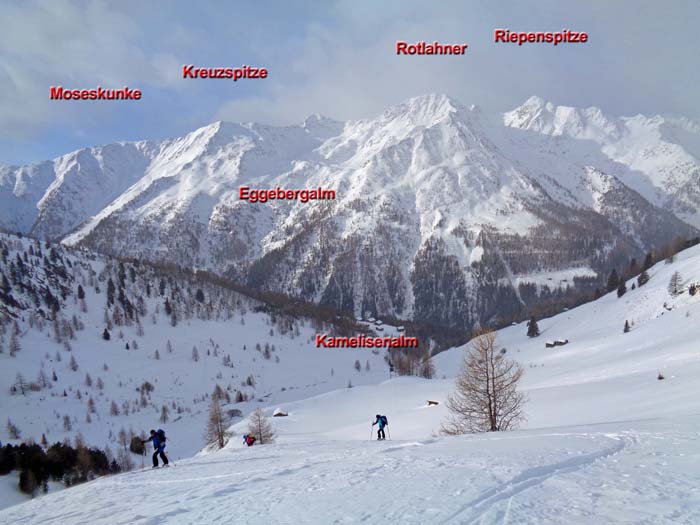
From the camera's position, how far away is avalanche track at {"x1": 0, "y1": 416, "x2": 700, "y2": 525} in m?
9.47

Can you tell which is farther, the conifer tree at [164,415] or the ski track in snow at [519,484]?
the conifer tree at [164,415]

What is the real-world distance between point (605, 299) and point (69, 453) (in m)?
133

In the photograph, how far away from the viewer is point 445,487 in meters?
11.3

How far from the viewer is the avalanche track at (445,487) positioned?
31.1 feet

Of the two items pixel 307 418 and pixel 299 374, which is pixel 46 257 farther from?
pixel 307 418

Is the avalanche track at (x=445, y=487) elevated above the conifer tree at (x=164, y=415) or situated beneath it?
elevated above

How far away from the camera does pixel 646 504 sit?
9.21m

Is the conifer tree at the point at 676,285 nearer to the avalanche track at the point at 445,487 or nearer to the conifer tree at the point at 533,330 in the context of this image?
the conifer tree at the point at 533,330

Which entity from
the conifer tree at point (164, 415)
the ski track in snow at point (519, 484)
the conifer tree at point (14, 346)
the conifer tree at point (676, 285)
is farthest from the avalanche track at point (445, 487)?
the conifer tree at point (14, 346)

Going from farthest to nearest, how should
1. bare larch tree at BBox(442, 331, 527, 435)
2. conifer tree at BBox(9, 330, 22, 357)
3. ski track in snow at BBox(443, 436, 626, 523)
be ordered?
conifer tree at BBox(9, 330, 22, 357), bare larch tree at BBox(442, 331, 527, 435), ski track in snow at BBox(443, 436, 626, 523)

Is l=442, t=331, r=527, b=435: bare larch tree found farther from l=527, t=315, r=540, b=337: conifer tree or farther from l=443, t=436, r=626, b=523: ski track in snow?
l=527, t=315, r=540, b=337: conifer tree

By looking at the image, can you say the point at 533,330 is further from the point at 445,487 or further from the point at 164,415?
the point at 445,487

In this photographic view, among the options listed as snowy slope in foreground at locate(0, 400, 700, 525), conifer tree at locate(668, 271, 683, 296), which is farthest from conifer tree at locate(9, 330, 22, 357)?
conifer tree at locate(668, 271, 683, 296)

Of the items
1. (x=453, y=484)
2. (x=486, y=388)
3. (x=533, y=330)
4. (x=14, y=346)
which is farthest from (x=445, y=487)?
(x=14, y=346)
